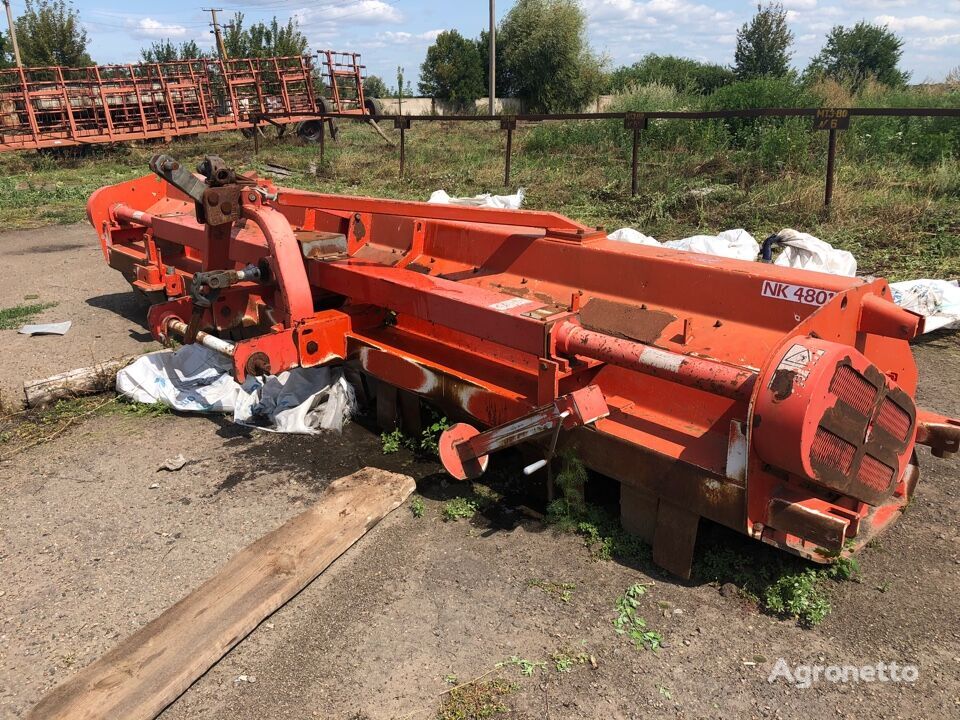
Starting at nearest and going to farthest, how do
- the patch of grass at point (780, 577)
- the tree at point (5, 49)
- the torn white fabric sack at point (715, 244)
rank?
the patch of grass at point (780, 577) → the torn white fabric sack at point (715, 244) → the tree at point (5, 49)

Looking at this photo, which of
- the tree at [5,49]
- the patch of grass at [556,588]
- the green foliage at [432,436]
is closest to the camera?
the patch of grass at [556,588]

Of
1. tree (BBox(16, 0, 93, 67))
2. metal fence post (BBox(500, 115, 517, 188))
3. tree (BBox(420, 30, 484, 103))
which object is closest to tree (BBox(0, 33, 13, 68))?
tree (BBox(16, 0, 93, 67))

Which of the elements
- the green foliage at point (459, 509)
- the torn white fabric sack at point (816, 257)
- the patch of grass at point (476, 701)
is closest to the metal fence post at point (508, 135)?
the torn white fabric sack at point (816, 257)

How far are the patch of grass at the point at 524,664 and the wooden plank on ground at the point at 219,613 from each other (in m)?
0.86

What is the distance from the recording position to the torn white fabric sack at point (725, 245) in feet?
19.2

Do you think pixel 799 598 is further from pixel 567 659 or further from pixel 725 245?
pixel 725 245

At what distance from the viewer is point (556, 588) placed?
275 centimetres

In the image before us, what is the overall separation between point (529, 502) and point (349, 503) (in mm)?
808

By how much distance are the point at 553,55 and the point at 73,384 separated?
111 ft

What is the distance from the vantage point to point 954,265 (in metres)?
6.15

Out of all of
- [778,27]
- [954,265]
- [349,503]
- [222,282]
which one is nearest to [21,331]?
[222,282]

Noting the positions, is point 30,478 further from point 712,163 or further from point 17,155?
point 17,155

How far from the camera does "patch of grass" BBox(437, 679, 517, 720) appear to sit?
87.0 inches

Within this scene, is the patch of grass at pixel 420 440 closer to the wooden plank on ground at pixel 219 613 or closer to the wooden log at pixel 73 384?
the wooden plank on ground at pixel 219 613
